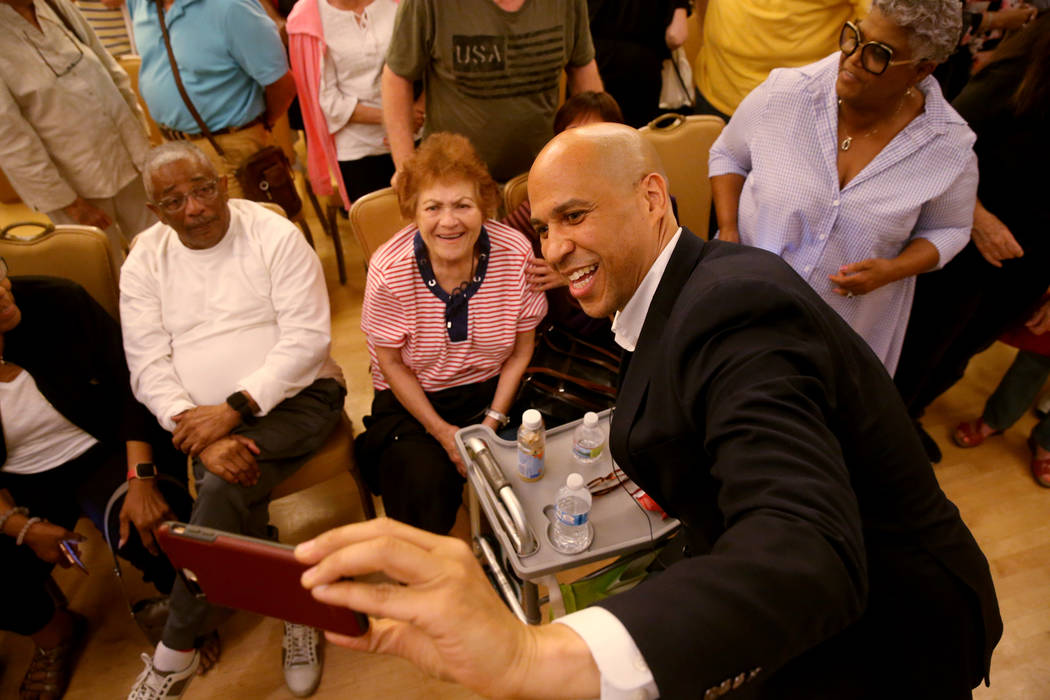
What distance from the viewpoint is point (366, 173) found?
2752 millimetres

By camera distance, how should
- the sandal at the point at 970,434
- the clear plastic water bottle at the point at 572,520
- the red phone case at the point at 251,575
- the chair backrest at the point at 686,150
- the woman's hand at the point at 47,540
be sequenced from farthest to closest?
1. the sandal at the point at 970,434
2. the chair backrest at the point at 686,150
3. the woman's hand at the point at 47,540
4. the clear plastic water bottle at the point at 572,520
5. the red phone case at the point at 251,575

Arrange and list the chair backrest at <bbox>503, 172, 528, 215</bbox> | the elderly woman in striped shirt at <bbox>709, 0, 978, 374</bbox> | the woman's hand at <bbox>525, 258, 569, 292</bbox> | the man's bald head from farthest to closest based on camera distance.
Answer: the chair backrest at <bbox>503, 172, 528, 215</bbox> < the woman's hand at <bbox>525, 258, 569, 292</bbox> < the elderly woman in striped shirt at <bbox>709, 0, 978, 374</bbox> < the man's bald head

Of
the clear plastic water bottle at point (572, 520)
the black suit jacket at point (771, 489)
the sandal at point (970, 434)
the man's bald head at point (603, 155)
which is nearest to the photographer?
the black suit jacket at point (771, 489)

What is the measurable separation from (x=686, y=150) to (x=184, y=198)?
5.95ft

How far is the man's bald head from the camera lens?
1.04 meters

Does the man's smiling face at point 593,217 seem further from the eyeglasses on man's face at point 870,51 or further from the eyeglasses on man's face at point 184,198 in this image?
the eyeglasses on man's face at point 184,198

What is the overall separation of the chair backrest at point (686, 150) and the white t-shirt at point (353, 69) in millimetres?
1143

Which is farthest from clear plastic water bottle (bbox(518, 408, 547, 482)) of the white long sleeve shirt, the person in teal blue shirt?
the person in teal blue shirt

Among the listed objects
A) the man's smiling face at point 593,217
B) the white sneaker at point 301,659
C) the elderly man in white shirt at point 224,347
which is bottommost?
the white sneaker at point 301,659

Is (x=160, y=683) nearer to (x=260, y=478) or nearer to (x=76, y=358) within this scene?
(x=260, y=478)

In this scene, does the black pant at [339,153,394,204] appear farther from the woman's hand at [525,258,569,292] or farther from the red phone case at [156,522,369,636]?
the red phone case at [156,522,369,636]

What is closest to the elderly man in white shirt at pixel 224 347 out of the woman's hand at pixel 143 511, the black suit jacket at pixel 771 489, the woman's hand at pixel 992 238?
the woman's hand at pixel 143 511

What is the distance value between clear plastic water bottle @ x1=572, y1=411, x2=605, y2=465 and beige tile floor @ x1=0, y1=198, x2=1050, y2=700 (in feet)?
2.89

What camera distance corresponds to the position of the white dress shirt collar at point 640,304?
3.44 feet
